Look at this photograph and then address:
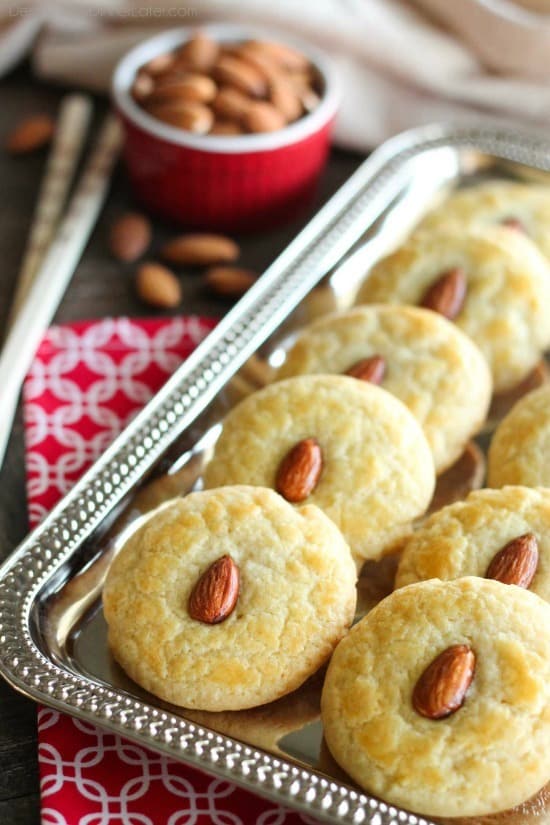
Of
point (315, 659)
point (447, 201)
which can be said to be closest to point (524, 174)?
point (447, 201)

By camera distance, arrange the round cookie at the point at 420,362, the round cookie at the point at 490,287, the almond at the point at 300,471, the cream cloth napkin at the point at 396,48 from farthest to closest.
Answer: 1. the cream cloth napkin at the point at 396,48
2. the round cookie at the point at 490,287
3. the round cookie at the point at 420,362
4. the almond at the point at 300,471

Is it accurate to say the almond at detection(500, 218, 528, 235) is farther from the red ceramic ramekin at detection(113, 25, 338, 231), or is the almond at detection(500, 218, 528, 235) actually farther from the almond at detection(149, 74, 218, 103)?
the almond at detection(149, 74, 218, 103)

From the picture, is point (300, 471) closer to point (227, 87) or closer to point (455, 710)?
point (455, 710)

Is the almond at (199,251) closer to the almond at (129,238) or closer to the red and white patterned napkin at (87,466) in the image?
the almond at (129,238)

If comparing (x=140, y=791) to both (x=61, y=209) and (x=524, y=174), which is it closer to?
(x=61, y=209)

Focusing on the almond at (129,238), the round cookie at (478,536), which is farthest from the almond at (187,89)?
the round cookie at (478,536)

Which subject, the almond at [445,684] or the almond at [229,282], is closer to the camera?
the almond at [445,684]

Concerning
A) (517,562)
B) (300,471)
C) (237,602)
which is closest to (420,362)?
(300,471)
